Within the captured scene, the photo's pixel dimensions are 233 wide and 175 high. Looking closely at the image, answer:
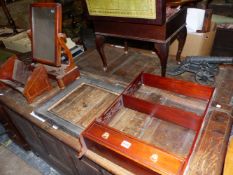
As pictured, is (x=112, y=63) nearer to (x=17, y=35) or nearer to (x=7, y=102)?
(x=7, y=102)

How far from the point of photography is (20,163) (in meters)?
2.54

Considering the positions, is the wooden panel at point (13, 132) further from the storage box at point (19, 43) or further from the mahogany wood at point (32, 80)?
the storage box at point (19, 43)

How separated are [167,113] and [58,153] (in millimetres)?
1104

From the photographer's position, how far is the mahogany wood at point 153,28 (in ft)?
5.13

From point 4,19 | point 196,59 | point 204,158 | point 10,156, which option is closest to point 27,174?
point 10,156

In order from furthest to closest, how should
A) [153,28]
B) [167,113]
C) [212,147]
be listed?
[153,28] < [167,113] < [212,147]

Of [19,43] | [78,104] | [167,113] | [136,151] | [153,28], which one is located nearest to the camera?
[136,151]

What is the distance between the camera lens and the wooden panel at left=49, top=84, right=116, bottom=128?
5.29ft

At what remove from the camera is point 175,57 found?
225 centimetres

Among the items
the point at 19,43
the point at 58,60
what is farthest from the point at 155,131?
the point at 19,43

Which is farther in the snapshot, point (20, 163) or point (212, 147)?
point (20, 163)

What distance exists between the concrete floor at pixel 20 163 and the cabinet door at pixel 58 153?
390 mm

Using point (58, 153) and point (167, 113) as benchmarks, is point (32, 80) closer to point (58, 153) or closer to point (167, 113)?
point (58, 153)

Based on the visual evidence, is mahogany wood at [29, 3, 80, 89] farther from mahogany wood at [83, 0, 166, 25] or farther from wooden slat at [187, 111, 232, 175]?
wooden slat at [187, 111, 232, 175]
